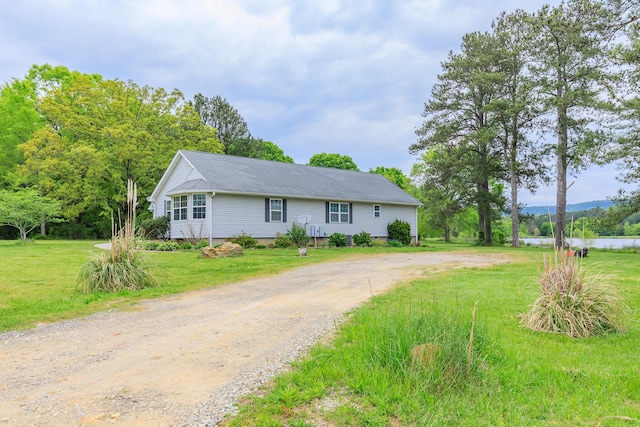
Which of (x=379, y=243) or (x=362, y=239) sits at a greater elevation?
(x=362, y=239)

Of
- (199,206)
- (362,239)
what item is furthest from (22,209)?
(362,239)

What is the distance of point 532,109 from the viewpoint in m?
22.9

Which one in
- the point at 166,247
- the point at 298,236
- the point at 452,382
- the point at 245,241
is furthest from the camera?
the point at 298,236

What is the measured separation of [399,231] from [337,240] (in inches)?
193

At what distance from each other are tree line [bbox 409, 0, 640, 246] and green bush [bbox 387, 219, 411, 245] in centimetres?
482

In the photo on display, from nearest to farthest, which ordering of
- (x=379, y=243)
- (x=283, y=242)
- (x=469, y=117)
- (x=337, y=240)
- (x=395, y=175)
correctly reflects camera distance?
1. (x=283, y=242)
2. (x=337, y=240)
3. (x=379, y=243)
4. (x=469, y=117)
5. (x=395, y=175)

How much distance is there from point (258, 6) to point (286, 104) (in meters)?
15.3

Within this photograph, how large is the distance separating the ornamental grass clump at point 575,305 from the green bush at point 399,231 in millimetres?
18707

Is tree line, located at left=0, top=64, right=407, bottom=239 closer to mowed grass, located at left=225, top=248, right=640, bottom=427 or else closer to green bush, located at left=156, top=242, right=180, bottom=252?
green bush, located at left=156, top=242, right=180, bottom=252

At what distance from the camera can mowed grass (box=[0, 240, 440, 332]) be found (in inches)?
231

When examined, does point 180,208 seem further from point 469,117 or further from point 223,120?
point 223,120

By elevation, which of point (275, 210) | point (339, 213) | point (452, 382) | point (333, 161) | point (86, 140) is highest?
point (333, 161)

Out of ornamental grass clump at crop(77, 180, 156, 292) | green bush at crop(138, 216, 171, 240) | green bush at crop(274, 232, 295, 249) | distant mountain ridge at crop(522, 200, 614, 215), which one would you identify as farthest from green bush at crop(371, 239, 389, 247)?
ornamental grass clump at crop(77, 180, 156, 292)

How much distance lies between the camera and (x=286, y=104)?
2894 centimetres
